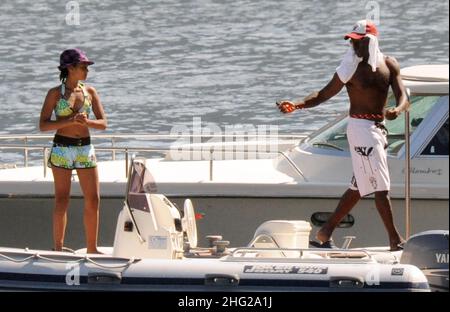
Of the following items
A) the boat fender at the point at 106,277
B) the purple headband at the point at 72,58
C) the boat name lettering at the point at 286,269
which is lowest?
the boat fender at the point at 106,277

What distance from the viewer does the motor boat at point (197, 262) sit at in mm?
9445

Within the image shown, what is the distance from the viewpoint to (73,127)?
10.5m

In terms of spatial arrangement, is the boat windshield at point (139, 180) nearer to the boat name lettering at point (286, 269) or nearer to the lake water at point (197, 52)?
the boat name lettering at point (286, 269)

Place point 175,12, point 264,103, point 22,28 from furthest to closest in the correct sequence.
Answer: point 175,12 → point 22,28 → point 264,103

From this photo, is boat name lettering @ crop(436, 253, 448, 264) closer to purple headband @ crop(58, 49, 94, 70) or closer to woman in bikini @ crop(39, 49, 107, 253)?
woman in bikini @ crop(39, 49, 107, 253)

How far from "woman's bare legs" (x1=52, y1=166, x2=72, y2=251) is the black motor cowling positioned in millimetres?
2306

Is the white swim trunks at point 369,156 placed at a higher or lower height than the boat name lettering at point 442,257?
higher

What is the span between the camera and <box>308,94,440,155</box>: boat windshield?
37.7ft

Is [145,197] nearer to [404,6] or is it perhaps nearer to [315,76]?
[315,76]

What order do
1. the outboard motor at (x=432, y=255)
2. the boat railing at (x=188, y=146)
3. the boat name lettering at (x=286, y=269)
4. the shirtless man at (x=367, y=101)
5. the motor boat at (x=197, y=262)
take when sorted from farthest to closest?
the boat railing at (x=188, y=146), the shirtless man at (x=367, y=101), the boat name lettering at (x=286, y=269), the motor boat at (x=197, y=262), the outboard motor at (x=432, y=255)

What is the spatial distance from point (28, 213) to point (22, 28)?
3055cm

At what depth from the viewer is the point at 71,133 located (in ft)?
34.3

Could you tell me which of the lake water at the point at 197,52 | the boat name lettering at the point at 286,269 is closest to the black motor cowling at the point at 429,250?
the boat name lettering at the point at 286,269
